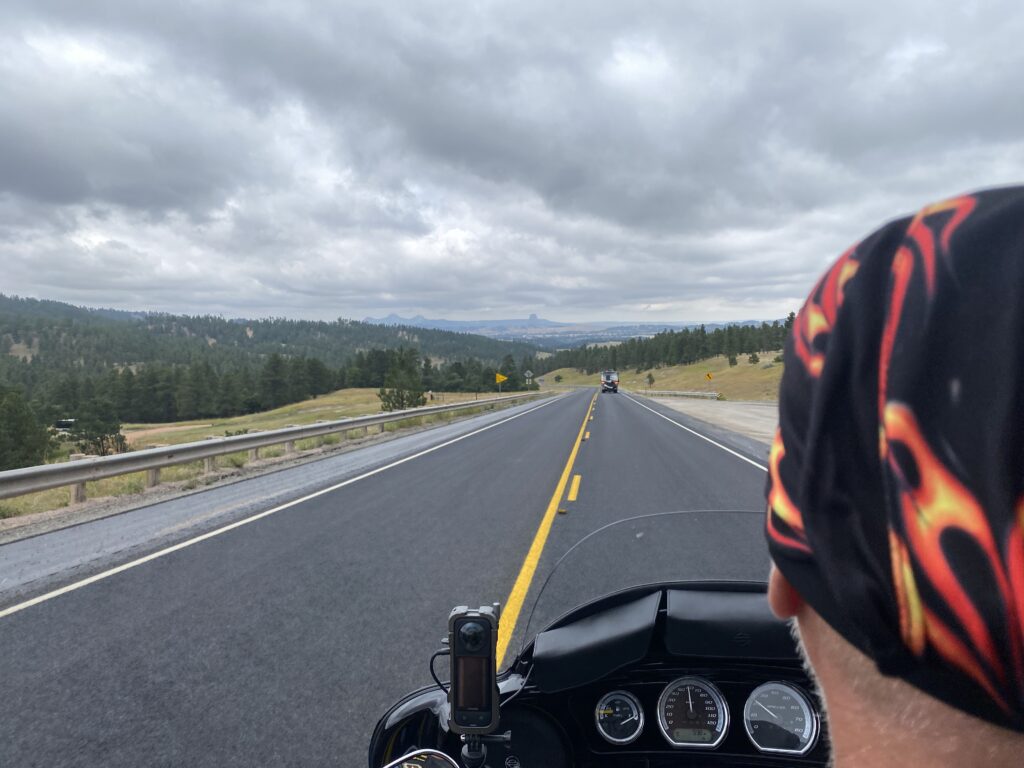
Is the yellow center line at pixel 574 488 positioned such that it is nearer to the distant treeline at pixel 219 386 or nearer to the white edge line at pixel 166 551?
the white edge line at pixel 166 551

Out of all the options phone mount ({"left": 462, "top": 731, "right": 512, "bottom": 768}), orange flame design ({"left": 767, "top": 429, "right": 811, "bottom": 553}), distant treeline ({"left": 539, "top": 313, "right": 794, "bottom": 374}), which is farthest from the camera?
distant treeline ({"left": 539, "top": 313, "right": 794, "bottom": 374})

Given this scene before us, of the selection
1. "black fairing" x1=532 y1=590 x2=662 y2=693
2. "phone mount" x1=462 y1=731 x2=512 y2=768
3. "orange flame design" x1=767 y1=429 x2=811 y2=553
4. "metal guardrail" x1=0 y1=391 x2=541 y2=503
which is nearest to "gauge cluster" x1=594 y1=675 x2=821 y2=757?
"black fairing" x1=532 y1=590 x2=662 y2=693

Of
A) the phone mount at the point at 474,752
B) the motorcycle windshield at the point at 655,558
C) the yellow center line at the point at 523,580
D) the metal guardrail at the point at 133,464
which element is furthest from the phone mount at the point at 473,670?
the metal guardrail at the point at 133,464

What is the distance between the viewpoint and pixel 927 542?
24.4 inches

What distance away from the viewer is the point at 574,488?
404 inches

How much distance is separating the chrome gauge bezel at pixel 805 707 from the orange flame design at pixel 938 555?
2002mm

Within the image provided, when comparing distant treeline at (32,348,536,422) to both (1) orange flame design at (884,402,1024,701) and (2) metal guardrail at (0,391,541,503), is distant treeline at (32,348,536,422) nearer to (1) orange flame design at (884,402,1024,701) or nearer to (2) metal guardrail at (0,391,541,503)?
(2) metal guardrail at (0,391,541,503)

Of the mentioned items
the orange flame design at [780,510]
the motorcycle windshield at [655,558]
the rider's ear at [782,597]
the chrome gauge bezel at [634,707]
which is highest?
the orange flame design at [780,510]

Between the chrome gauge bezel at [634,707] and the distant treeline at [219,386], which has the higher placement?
the chrome gauge bezel at [634,707]

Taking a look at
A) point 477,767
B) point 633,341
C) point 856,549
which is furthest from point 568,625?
point 633,341

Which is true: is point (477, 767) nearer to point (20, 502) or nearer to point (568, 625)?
point (568, 625)

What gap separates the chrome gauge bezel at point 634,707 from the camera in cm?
238

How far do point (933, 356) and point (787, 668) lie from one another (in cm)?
210

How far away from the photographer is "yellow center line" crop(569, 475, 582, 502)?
9469 millimetres
